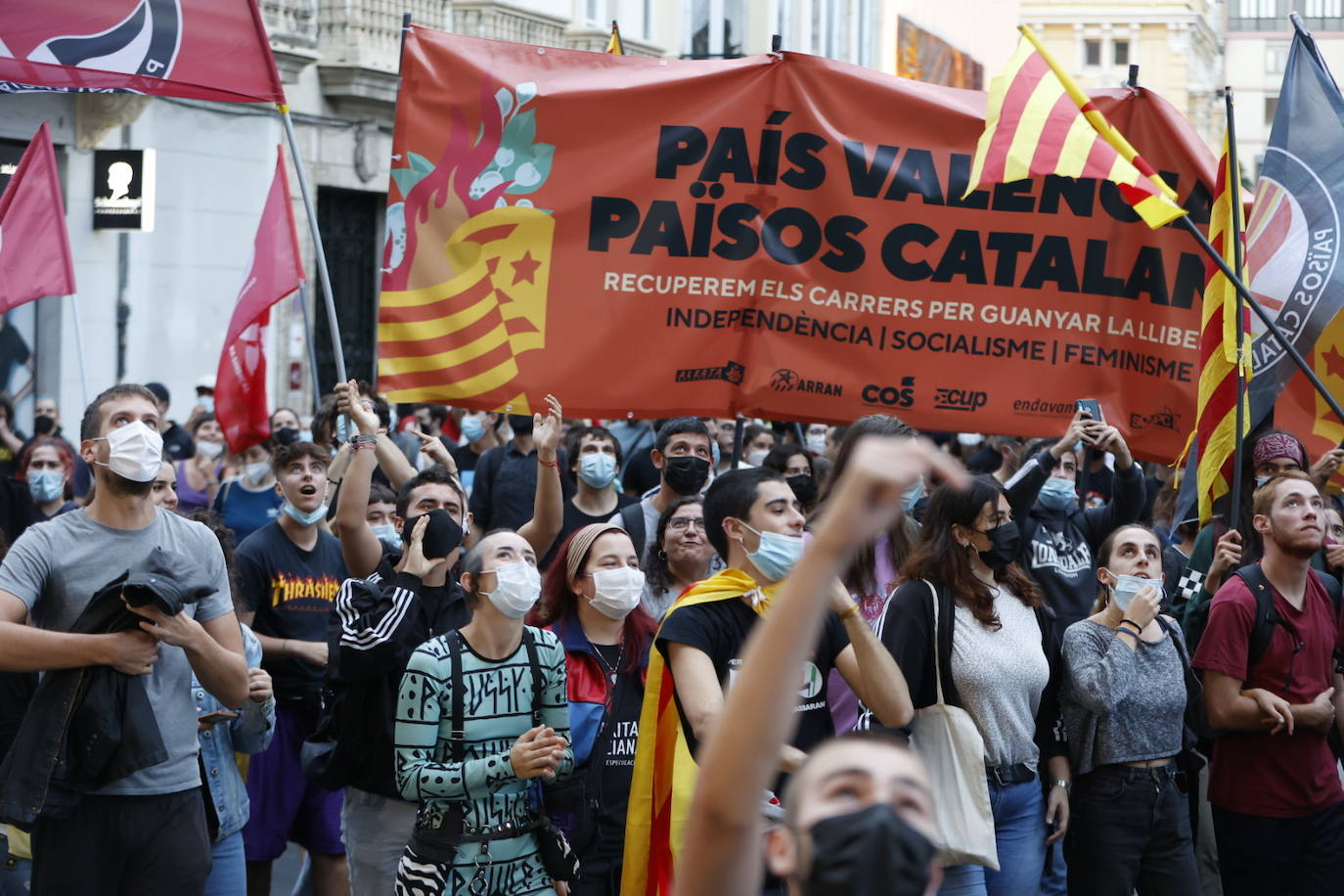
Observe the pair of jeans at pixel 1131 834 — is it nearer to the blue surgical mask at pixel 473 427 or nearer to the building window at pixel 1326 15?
the blue surgical mask at pixel 473 427

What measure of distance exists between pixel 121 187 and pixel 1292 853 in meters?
13.7

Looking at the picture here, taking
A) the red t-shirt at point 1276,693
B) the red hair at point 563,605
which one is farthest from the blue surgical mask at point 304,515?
the red t-shirt at point 1276,693

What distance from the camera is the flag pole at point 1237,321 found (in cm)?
628

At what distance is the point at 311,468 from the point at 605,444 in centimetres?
153

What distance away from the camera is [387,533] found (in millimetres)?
7383

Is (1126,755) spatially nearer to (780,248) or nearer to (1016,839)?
(1016,839)

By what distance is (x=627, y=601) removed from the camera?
561cm

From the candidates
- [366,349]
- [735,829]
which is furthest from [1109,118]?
[366,349]

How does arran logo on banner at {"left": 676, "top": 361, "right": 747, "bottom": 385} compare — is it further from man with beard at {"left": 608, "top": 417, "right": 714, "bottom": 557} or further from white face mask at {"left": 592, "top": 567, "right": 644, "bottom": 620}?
white face mask at {"left": 592, "top": 567, "right": 644, "bottom": 620}

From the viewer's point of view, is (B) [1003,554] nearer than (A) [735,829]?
No

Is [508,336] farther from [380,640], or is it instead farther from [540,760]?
[540,760]

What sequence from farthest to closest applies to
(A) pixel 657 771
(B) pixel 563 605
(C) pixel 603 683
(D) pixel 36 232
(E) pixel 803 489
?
(D) pixel 36 232 < (E) pixel 803 489 < (B) pixel 563 605 < (C) pixel 603 683 < (A) pixel 657 771

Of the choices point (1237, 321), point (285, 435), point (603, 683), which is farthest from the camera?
point (285, 435)

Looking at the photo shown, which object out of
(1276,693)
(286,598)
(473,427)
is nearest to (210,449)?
(473,427)
